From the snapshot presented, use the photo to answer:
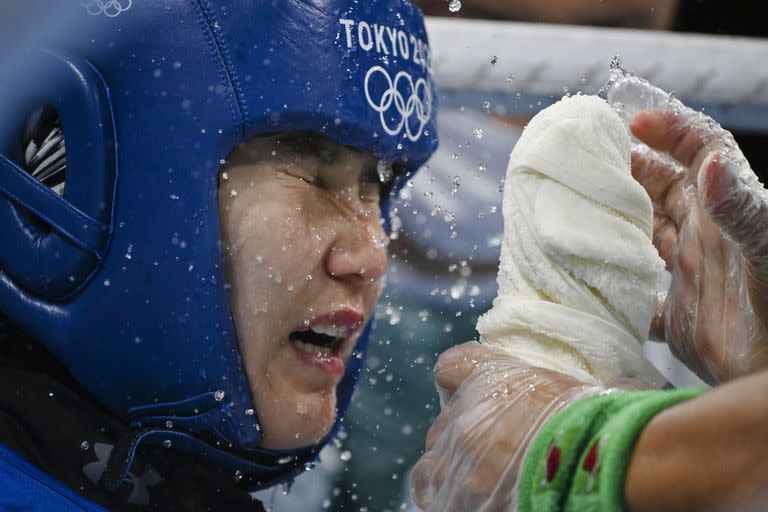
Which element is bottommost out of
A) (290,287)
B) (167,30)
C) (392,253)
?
(392,253)

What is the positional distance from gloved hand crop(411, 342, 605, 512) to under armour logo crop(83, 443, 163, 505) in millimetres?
410

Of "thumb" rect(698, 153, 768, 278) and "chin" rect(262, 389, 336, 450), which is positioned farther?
"chin" rect(262, 389, 336, 450)

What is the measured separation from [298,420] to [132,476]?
25cm

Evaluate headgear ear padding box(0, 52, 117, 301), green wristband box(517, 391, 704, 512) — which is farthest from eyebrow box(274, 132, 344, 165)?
green wristband box(517, 391, 704, 512)

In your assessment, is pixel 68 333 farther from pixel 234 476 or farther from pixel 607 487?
pixel 607 487

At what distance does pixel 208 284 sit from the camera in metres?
1.33

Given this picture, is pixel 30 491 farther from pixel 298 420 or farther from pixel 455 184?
pixel 455 184

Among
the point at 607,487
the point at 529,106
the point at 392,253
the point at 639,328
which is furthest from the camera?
the point at 392,253

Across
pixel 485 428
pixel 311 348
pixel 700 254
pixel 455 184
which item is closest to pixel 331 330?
pixel 311 348

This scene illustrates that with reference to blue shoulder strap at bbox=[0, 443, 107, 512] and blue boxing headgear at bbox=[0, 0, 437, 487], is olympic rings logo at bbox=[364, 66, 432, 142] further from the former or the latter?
blue shoulder strap at bbox=[0, 443, 107, 512]

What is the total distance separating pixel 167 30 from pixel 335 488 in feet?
4.55

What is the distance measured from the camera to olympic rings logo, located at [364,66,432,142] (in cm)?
139

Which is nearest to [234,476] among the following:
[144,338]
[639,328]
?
[144,338]

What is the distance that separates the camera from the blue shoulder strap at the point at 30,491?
3.86 ft
